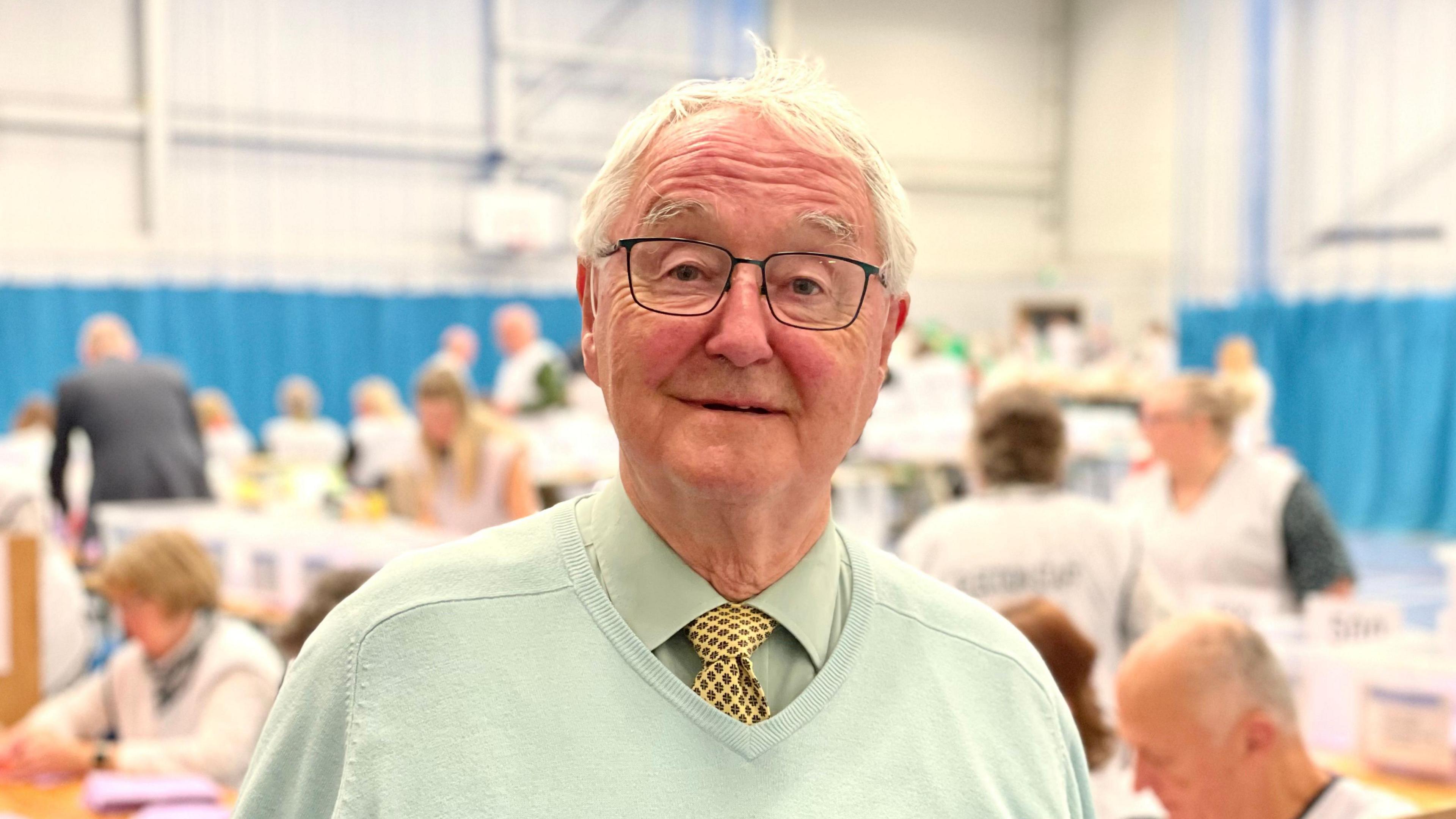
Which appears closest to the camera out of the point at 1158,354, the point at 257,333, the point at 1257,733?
the point at 1257,733

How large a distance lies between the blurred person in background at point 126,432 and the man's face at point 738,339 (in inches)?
218

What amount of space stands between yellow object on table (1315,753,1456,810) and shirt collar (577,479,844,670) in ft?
6.26

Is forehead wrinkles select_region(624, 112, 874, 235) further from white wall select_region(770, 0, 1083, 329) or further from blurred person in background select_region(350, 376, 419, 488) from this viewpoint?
white wall select_region(770, 0, 1083, 329)

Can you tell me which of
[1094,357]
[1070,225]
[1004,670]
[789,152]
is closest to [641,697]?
[1004,670]

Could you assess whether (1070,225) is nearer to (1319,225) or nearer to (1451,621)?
(1319,225)

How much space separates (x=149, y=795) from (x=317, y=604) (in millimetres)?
476

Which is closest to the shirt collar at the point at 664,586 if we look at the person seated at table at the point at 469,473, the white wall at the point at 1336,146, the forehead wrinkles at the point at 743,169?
the forehead wrinkles at the point at 743,169

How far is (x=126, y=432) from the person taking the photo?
607 cm

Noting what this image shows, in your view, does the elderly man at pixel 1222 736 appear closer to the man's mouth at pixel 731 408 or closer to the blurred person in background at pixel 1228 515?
the man's mouth at pixel 731 408

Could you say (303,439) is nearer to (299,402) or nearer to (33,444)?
(299,402)

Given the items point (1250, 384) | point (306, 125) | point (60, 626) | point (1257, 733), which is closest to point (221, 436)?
point (306, 125)

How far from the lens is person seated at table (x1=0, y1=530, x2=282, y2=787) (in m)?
3.17

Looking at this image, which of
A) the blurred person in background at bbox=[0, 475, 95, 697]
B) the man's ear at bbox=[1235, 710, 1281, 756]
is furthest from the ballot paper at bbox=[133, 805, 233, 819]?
the man's ear at bbox=[1235, 710, 1281, 756]

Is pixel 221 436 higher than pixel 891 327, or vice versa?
pixel 891 327
